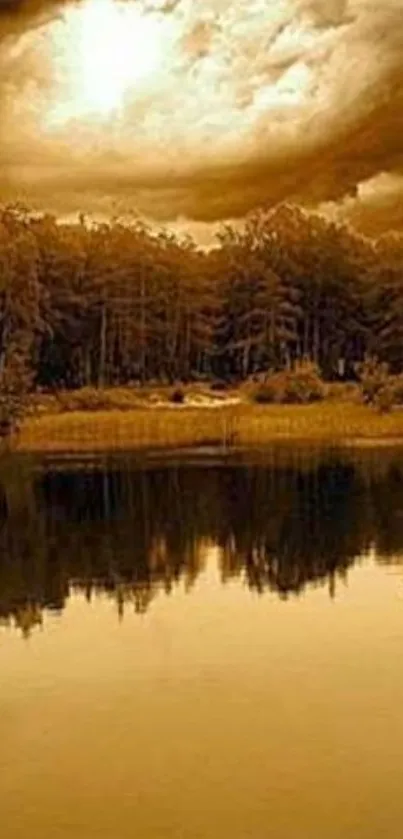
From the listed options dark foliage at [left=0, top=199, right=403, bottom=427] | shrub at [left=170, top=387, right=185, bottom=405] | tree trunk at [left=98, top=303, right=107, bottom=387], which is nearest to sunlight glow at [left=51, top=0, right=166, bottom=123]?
dark foliage at [left=0, top=199, right=403, bottom=427]

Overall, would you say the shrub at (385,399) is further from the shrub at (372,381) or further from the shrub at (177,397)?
the shrub at (177,397)

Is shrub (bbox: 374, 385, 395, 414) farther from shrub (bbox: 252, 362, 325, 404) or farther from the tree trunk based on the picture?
the tree trunk

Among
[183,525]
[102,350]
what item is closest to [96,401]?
[102,350]

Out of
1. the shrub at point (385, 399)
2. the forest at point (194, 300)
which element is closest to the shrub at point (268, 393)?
the shrub at point (385, 399)

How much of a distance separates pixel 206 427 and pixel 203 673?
1896cm

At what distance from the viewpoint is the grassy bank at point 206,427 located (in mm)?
25531

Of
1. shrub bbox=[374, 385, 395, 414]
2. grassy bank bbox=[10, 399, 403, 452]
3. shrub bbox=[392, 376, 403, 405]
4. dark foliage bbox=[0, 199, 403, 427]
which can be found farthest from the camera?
dark foliage bbox=[0, 199, 403, 427]

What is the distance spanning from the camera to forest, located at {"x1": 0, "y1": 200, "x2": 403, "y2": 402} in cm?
3325

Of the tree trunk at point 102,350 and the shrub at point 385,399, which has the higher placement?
the tree trunk at point 102,350

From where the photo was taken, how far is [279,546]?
13.2m

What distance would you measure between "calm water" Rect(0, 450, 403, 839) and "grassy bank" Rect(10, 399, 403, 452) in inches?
369

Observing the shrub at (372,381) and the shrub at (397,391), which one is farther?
the shrub at (372,381)

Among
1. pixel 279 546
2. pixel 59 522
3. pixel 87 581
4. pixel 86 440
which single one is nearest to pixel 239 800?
pixel 87 581

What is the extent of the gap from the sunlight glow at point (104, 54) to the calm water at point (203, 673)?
961 cm
